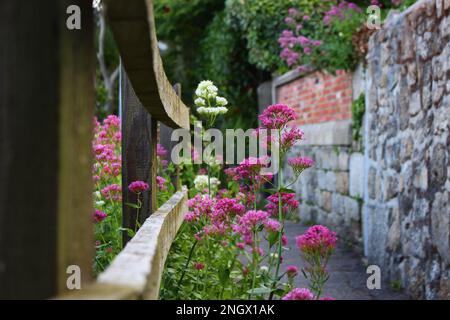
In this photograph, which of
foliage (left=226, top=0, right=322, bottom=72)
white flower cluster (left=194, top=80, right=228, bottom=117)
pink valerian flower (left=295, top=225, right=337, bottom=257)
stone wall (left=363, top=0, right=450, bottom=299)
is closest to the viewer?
pink valerian flower (left=295, top=225, right=337, bottom=257)

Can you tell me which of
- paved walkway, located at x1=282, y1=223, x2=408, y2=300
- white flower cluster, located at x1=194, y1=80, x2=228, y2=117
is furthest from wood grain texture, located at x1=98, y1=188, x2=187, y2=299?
paved walkway, located at x1=282, y1=223, x2=408, y2=300

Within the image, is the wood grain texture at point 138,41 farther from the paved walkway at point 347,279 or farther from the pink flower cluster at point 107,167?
the paved walkway at point 347,279

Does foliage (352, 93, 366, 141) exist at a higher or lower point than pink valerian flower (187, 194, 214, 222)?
higher

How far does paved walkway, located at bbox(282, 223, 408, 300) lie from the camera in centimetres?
421

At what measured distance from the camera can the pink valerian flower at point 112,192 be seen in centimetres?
276

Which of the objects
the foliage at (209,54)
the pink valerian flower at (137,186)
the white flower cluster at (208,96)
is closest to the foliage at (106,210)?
the pink valerian flower at (137,186)

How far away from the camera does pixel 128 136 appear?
244 cm

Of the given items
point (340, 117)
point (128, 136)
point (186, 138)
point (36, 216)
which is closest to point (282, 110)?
point (128, 136)

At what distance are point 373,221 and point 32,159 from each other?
4734 millimetres

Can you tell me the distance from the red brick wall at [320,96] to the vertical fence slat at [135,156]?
4.20 m

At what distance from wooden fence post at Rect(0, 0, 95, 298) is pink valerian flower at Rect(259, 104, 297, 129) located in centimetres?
128

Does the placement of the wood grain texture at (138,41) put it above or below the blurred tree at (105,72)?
below

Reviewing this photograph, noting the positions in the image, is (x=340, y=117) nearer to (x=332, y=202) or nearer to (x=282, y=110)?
(x=332, y=202)

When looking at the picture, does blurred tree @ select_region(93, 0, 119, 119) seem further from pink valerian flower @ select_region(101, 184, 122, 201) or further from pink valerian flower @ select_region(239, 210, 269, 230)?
pink valerian flower @ select_region(239, 210, 269, 230)
